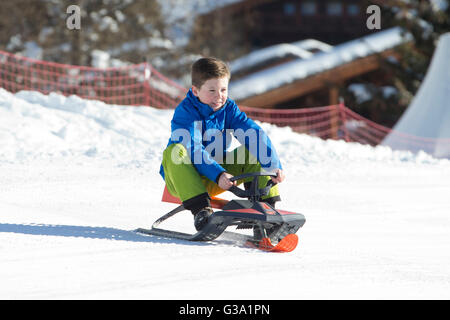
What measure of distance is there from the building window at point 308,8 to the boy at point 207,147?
24299 millimetres

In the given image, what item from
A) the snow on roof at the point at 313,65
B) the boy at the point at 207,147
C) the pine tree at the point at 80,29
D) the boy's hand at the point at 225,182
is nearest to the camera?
the boy's hand at the point at 225,182

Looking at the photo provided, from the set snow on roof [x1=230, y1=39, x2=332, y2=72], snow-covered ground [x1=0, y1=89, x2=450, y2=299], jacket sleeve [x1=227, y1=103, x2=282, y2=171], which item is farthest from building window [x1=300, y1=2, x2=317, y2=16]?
jacket sleeve [x1=227, y1=103, x2=282, y2=171]

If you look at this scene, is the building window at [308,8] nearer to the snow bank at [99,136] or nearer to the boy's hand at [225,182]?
the snow bank at [99,136]

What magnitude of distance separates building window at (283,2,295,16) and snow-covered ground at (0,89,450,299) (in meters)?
19.0

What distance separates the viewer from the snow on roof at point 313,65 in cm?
1883

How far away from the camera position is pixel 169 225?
416 cm

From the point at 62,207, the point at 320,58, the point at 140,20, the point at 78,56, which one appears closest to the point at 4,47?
the point at 78,56

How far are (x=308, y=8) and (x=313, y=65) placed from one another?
8753 millimetres

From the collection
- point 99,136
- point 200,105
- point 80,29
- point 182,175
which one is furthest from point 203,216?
point 80,29

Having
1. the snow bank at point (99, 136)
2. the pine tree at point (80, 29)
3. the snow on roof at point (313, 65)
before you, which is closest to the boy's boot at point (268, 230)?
the snow bank at point (99, 136)

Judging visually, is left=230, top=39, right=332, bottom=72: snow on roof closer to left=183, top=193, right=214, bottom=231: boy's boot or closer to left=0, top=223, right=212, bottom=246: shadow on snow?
left=0, top=223, right=212, bottom=246: shadow on snow

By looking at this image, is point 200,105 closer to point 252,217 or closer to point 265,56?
point 252,217

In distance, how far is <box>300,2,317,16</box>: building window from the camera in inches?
1068
